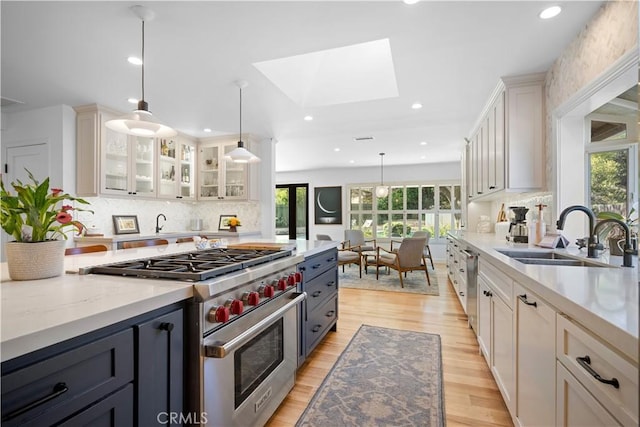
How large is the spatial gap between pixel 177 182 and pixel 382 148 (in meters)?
3.66

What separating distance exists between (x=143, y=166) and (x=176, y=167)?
522 millimetres

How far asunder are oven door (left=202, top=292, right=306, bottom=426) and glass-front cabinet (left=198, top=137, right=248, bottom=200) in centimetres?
328

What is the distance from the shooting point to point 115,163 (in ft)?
12.4

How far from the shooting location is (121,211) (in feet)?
13.6

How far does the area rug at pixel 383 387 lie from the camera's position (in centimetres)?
165

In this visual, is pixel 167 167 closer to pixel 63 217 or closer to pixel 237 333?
pixel 63 217

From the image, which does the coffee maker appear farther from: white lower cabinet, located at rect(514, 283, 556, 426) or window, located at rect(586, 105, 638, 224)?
white lower cabinet, located at rect(514, 283, 556, 426)

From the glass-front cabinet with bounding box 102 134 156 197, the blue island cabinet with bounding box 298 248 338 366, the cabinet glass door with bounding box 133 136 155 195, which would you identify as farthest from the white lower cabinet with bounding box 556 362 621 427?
the cabinet glass door with bounding box 133 136 155 195

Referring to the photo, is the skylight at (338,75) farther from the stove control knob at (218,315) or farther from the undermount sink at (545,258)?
the stove control knob at (218,315)

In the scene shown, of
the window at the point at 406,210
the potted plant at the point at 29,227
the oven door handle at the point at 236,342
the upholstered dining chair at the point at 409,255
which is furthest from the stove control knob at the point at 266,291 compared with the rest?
the window at the point at 406,210

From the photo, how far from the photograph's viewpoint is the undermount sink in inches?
69.0

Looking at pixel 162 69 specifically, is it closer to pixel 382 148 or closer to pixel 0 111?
pixel 0 111

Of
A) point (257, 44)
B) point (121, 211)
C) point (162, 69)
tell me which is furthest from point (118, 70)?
point (121, 211)

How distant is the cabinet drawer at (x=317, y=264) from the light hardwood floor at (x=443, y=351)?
66 centimetres
